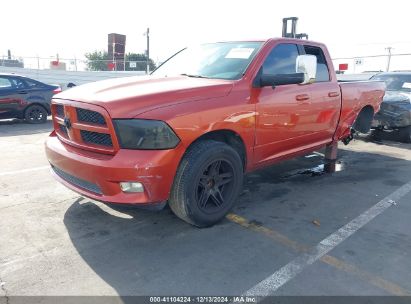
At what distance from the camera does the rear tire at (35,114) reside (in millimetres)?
11109

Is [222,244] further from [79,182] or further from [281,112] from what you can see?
[281,112]

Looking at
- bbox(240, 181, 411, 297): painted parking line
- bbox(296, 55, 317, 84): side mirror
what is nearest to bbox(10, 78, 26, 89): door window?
bbox(296, 55, 317, 84): side mirror

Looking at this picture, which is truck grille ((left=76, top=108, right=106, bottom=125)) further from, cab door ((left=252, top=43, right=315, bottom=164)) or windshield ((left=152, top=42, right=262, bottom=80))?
cab door ((left=252, top=43, right=315, bottom=164))

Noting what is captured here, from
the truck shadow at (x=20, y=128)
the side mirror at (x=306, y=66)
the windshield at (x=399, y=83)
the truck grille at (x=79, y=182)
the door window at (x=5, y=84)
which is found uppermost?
the side mirror at (x=306, y=66)

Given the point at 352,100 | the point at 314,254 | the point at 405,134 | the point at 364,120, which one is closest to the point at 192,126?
the point at 314,254

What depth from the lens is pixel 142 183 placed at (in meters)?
3.28

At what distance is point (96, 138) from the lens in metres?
3.47

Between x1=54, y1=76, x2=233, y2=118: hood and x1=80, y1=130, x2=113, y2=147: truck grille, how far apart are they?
26 cm

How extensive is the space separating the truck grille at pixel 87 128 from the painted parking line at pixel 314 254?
168 cm

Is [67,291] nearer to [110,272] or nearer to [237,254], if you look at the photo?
[110,272]

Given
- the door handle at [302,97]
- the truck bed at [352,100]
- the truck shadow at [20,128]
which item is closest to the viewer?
the door handle at [302,97]

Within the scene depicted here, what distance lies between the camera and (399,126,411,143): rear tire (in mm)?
8189

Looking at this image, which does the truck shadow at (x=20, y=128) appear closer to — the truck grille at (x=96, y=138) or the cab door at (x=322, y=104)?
the truck grille at (x=96, y=138)

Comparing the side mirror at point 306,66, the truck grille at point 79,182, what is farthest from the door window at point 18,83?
the side mirror at point 306,66
